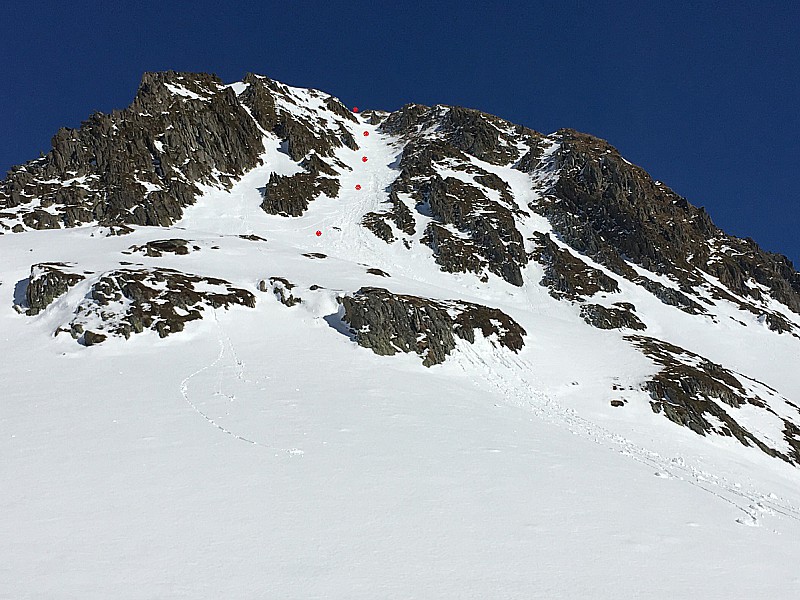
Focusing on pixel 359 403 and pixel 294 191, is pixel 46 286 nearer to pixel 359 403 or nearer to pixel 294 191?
pixel 359 403

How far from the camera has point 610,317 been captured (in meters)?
59.7

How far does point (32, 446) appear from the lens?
12086 mm

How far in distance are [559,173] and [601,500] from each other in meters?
101

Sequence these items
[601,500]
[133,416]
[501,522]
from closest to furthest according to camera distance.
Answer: [501,522]
[601,500]
[133,416]

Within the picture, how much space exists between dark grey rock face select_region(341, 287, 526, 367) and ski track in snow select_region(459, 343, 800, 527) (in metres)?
1.75

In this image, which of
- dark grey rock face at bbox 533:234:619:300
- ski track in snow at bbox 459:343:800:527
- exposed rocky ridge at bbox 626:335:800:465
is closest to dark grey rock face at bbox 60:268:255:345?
ski track in snow at bbox 459:343:800:527

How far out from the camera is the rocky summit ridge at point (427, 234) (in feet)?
97.2

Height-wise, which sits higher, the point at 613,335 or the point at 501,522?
the point at 613,335

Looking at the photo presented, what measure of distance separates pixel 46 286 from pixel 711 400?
143 ft

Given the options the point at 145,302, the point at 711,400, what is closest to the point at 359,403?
the point at 145,302

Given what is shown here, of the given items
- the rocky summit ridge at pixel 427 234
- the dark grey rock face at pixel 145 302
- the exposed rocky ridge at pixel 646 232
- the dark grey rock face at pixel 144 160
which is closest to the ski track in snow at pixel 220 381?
the dark grey rock face at pixel 145 302

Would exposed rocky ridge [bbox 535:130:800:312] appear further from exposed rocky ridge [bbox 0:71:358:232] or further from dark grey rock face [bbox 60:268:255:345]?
dark grey rock face [bbox 60:268:255:345]

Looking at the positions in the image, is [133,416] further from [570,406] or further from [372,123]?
[372,123]

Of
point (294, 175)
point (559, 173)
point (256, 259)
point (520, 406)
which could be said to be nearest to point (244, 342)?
point (520, 406)
